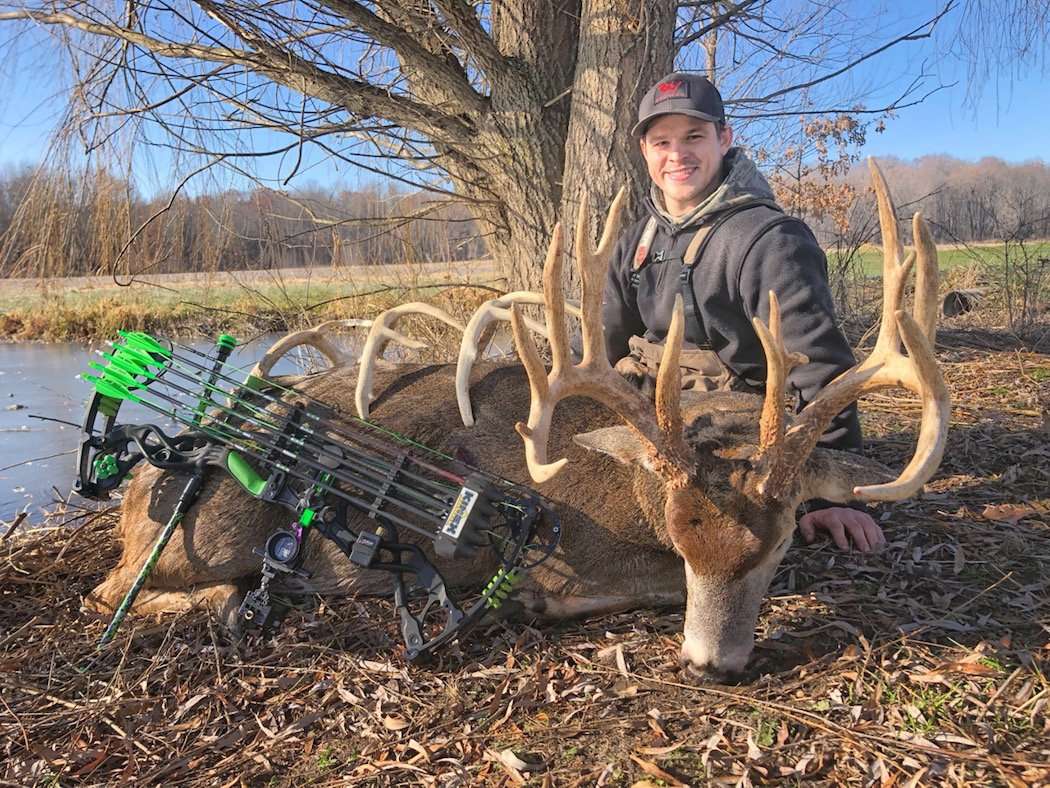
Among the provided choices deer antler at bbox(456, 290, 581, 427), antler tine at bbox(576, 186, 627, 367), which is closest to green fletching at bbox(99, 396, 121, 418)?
deer antler at bbox(456, 290, 581, 427)

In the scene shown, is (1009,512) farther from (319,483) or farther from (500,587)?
(319,483)

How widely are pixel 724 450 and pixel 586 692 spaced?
0.97 meters

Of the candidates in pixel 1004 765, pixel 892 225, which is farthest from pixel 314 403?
pixel 1004 765

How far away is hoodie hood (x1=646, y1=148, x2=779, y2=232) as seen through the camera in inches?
150

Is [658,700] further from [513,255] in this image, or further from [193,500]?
[513,255]

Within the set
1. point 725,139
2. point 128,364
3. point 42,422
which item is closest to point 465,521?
point 128,364

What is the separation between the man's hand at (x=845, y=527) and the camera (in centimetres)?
332

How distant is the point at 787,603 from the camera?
299 centimetres

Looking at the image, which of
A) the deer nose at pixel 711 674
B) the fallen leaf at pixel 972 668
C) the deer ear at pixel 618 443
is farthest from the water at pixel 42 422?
the fallen leaf at pixel 972 668

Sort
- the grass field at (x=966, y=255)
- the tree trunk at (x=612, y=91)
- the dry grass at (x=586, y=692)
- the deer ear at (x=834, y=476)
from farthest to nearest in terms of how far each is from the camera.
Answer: the grass field at (x=966, y=255), the tree trunk at (x=612, y=91), the deer ear at (x=834, y=476), the dry grass at (x=586, y=692)

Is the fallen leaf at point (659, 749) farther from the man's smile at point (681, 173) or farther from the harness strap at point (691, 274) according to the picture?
the man's smile at point (681, 173)

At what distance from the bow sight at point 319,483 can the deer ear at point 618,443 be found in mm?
351

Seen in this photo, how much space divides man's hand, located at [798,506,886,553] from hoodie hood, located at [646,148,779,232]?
1.52 m

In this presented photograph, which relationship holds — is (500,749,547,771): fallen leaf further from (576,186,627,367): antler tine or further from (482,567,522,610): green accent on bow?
(576,186,627,367): antler tine
